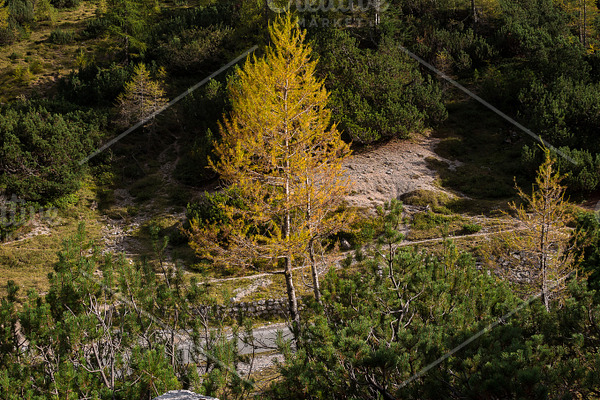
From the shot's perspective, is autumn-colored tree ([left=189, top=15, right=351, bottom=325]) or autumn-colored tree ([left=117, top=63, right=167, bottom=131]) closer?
autumn-colored tree ([left=189, top=15, right=351, bottom=325])

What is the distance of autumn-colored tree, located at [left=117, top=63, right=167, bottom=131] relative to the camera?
2877cm

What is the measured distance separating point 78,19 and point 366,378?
2082 inches

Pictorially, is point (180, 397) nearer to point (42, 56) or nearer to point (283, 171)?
point (283, 171)

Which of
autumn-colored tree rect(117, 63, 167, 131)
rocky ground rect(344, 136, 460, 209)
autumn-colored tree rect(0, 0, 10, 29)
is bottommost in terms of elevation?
rocky ground rect(344, 136, 460, 209)

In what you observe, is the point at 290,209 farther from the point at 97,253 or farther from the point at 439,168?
the point at 439,168

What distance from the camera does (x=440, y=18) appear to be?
39.1 metres

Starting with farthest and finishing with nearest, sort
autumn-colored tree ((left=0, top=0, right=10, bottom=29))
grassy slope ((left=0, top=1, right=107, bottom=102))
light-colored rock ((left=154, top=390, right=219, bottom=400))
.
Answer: autumn-colored tree ((left=0, top=0, right=10, bottom=29)) → grassy slope ((left=0, top=1, right=107, bottom=102)) → light-colored rock ((left=154, top=390, right=219, bottom=400))

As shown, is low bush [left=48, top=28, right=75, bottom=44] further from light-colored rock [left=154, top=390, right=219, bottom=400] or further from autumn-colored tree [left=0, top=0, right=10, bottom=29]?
light-colored rock [left=154, top=390, right=219, bottom=400]

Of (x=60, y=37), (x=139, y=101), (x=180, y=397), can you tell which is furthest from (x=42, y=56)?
(x=180, y=397)

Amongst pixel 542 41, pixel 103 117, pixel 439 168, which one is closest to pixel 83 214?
pixel 103 117

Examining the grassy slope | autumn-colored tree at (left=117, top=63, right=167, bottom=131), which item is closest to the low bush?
the grassy slope

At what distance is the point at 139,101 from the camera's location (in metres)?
29.4

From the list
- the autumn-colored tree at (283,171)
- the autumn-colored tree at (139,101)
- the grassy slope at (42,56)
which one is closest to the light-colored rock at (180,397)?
the autumn-colored tree at (283,171)

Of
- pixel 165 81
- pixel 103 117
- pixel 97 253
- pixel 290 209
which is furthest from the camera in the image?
pixel 165 81
